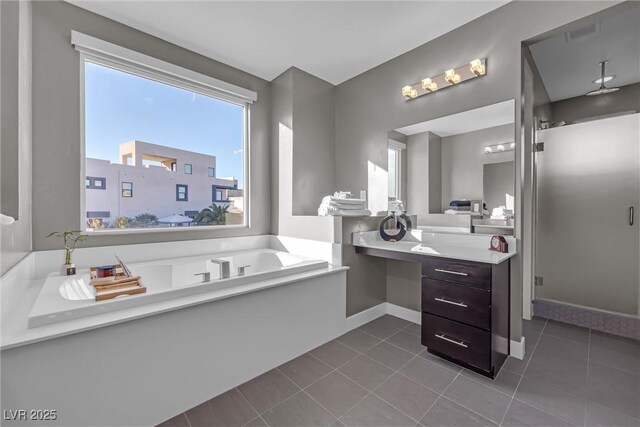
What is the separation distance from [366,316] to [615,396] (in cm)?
164

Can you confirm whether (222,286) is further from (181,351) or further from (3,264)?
(3,264)

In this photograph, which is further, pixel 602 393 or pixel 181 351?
pixel 602 393

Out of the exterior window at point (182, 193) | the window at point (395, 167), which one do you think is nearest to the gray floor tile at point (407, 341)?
the window at point (395, 167)

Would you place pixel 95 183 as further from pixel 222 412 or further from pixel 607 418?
pixel 607 418

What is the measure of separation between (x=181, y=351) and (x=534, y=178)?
11.5 ft

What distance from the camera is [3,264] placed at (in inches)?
53.1

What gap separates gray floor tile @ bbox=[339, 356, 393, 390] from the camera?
5.58 feet

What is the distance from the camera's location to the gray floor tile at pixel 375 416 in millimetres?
1372

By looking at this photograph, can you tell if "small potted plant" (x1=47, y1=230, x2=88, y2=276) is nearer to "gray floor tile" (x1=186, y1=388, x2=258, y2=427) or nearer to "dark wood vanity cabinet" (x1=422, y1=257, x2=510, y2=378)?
"gray floor tile" (x1=186, y1=388, x2=258, y2=427)

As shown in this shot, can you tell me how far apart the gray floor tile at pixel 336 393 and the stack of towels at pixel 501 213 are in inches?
64.4

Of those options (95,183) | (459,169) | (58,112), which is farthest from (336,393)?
(58,112)

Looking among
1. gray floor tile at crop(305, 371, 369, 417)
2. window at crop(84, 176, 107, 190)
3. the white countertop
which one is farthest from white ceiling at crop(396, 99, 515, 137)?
window at crop(84, 176, 107, 190)

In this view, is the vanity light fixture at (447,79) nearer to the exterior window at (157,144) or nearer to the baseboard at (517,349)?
the exterior window at (157,144)

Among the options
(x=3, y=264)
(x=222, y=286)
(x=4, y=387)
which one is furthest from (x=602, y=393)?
(x=3, y=264)
